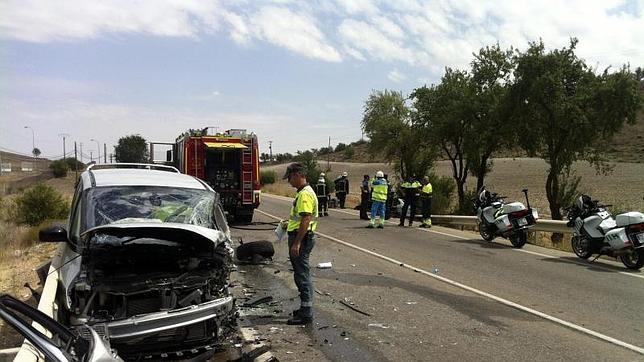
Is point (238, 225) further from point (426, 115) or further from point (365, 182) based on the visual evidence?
point (426, 115)

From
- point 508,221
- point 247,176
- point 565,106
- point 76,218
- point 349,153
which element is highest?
point 349,153

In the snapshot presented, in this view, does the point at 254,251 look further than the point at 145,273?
Yes

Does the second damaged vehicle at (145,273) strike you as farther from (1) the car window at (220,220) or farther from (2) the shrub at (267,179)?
(2) the shrub at (267,179)

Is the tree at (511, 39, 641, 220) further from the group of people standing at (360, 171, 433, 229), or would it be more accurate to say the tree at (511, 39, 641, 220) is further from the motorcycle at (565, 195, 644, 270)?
the motorcycle at (565, 195, 644, 270)

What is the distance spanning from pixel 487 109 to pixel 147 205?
76.7ft

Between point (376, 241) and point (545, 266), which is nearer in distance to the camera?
point (545, 266)

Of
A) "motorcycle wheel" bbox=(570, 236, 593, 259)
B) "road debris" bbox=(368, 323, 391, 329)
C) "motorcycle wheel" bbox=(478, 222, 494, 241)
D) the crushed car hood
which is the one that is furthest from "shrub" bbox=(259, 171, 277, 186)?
the crushed car hood

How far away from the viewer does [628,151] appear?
8006cm

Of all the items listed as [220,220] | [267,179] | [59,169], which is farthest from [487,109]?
[59,169]

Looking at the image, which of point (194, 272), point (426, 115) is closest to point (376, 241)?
point (194, 272)

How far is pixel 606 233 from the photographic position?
428 inches

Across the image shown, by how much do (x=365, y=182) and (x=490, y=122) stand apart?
7.52 metres

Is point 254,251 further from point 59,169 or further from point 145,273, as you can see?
point 59,169

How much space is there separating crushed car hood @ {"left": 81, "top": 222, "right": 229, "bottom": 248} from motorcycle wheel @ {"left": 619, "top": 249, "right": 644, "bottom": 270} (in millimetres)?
8203
